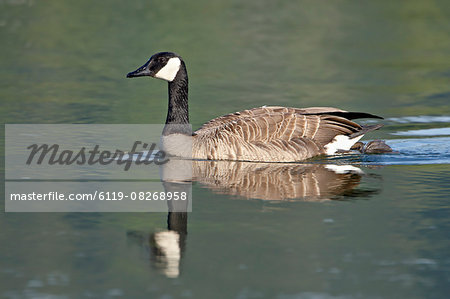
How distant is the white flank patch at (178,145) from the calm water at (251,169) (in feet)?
2.30

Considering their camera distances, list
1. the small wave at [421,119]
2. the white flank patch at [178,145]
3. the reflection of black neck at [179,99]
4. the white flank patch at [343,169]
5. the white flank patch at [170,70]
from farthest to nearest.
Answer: the small wave at [421,119] → the reflection of black neck at [179,99] → the white flank patch at [170,70] → the white flank patch at [178,145] → the white flank patch at [343,169]

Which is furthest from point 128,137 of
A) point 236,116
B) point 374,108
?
point 374,108

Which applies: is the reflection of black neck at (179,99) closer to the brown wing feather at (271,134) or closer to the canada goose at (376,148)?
the brown wing feather at (271,134)

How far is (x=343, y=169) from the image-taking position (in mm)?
11680

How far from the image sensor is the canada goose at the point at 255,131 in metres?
12.3

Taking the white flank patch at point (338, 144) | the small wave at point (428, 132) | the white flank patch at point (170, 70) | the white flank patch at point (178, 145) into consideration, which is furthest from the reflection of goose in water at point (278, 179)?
the small wave at point (428, 132)

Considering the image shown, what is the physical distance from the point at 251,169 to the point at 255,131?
2.76 ft

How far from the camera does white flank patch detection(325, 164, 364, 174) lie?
37.7 ft

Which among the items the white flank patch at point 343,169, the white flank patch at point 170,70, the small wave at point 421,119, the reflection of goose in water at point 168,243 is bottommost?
the reflection of goose in water at point 168,243

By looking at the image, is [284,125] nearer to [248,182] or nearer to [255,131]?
[255,131]

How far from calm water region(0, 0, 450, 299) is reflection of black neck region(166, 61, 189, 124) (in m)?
1.47

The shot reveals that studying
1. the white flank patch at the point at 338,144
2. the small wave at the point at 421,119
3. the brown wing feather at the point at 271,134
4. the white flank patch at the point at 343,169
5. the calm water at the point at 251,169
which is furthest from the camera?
the small wave at the point at 421,119

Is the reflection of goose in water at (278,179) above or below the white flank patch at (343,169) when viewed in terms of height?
below

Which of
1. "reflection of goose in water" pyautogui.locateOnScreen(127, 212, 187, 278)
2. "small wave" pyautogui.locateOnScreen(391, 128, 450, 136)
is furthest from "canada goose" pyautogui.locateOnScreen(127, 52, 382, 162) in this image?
"reflection of goose in water" pyautogui.locateOnScreen(127, 212, 187, 278)
